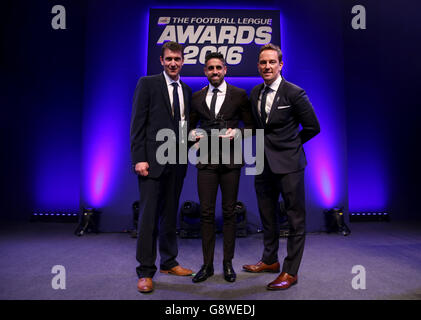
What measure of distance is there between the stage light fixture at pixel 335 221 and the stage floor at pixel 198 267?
14cm

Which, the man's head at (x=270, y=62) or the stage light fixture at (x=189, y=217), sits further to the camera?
the stage light fixture at (x=189, y=217)

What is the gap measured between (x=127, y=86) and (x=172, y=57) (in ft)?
7.79

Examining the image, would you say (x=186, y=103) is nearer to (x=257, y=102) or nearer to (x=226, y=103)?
(x=226, y=103)

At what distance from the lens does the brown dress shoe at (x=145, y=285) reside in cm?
205

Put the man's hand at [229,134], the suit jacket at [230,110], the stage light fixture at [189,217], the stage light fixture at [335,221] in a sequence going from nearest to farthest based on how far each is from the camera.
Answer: the man's hand at [229,134] < the suit jacket at [230,110] < the stage light fixture at [189,217] < the stage light fixture at [335,221]

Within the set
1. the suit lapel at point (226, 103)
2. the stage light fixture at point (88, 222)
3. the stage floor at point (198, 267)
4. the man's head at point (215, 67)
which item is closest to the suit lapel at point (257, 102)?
the suit lapel at point (226, 103)

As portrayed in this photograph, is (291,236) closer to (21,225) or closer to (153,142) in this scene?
(153,142)

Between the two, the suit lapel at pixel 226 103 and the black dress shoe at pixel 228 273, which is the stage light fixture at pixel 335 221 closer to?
the black dress shoe at pixel 228 273

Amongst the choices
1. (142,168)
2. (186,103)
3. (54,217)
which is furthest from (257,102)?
(54,217)

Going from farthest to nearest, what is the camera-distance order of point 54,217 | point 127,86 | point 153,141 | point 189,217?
point 54,217 → point 127,86 → point 189,217 → point 153,141

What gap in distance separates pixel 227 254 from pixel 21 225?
3.96m

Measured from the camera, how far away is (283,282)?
6.97 ft

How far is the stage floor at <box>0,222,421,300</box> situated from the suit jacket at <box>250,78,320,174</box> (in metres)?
1.01
